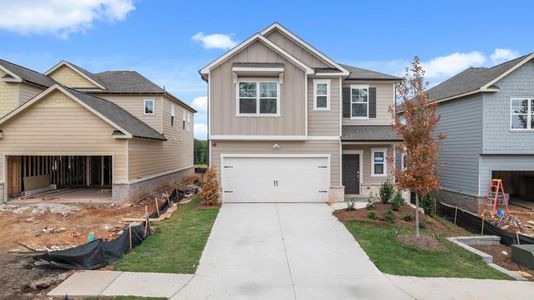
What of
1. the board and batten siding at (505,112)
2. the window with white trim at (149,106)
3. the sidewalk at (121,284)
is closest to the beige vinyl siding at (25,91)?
the window with white trim at (149,106)

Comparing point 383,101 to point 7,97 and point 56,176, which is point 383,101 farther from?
point 56,176

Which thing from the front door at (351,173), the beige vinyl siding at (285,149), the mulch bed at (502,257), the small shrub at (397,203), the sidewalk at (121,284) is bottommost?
the mulch bed at (502,257)

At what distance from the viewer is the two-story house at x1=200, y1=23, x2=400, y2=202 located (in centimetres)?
1493

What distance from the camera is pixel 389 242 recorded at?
9648mm

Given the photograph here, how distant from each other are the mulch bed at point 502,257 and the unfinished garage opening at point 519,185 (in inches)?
399

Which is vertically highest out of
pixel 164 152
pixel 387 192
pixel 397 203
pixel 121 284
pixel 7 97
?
pixel 7 97

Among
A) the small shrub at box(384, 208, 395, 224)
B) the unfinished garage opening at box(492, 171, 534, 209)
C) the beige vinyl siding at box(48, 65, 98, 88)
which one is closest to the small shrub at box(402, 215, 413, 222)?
the small shrub at box(384, 208, 395, 224)

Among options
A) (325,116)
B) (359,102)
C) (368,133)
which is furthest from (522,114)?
(325,116)

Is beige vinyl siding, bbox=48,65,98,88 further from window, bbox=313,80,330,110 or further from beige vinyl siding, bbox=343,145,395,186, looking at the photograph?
beige vinyl siding, bbox=343,145,395,186

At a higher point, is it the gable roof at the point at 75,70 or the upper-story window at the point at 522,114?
the gable roof at the point at 75,70

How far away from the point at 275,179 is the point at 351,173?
159 inches

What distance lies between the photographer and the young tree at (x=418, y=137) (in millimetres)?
9273

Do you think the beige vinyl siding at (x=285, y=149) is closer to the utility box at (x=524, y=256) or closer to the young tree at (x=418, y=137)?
the young tree at (x=418, y=137)

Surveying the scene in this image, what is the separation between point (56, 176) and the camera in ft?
68.2
